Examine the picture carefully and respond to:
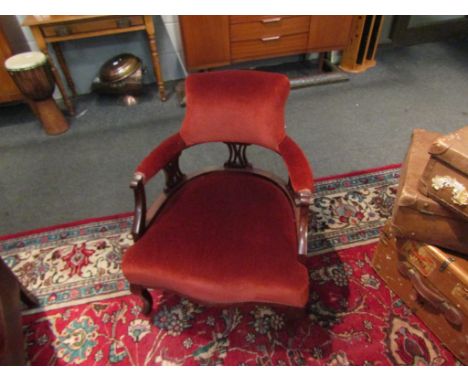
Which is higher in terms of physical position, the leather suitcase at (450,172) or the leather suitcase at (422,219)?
the leather suitcase at (450,172)

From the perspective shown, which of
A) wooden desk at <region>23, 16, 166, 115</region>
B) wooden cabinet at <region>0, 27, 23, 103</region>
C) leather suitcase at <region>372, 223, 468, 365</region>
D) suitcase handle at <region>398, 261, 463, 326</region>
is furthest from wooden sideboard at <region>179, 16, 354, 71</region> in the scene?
suitcase handle at <region>398, 261, 463, 326</region>

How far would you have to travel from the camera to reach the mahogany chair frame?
3.62 ft

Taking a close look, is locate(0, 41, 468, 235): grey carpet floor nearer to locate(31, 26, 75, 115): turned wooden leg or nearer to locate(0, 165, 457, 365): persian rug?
locate(31, 26, 75, 115): turned wooden leg

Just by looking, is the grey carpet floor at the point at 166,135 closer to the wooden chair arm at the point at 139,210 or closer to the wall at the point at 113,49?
the wall at the point at 113,49

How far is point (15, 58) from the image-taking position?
2.29 metres

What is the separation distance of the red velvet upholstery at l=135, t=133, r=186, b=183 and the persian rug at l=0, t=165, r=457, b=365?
61 cm

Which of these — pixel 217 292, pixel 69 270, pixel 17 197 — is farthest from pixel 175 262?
pixel 17 197

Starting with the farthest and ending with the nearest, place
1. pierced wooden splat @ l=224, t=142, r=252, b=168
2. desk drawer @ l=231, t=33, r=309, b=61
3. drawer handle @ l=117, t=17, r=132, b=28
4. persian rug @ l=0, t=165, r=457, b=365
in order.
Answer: desk drawer @ l=231, t=33, r=309, b=61, drawer handle @ l=117, t=17, r=132, b=28, pierced wooden splat @ l=224, t=142, r=252, b=168, persian rug @ l=0, t=165, r=457, b=365

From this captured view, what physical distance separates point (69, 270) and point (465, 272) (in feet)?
5.53

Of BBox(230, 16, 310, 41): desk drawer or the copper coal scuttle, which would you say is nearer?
BBox(230, 16, 310, 41): desk drawer

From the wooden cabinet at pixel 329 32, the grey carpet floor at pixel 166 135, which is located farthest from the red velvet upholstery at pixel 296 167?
the wooden cabinet at pixel 329 32

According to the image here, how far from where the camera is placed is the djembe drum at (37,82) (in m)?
2.23

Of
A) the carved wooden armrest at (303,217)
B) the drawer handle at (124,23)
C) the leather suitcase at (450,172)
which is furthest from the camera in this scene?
the drawer handle at (124,23)

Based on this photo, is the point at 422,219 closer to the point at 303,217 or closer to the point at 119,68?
the point at 303,217
